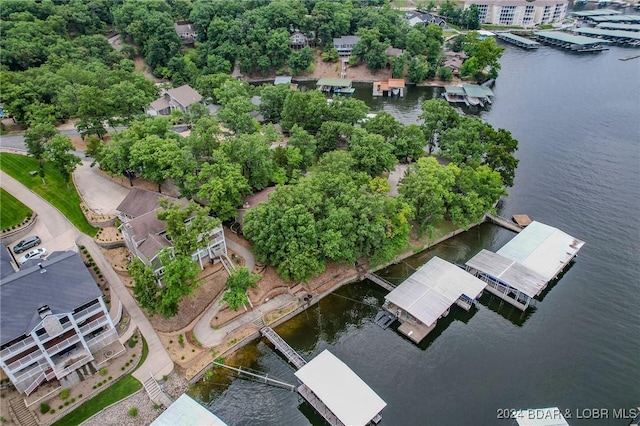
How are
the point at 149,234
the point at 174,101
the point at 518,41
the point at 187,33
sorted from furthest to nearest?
the point at 518,41 < the point at 187,33 < the point at 174,101 < the point at 149,234

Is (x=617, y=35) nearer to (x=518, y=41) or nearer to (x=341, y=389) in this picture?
(x=518, y=41)

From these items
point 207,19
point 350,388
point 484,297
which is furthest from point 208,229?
point 207,19

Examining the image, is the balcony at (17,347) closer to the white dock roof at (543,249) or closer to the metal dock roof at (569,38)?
the white dock roof at (543,249)

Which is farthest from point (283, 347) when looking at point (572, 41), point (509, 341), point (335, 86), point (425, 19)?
point (572, 41)

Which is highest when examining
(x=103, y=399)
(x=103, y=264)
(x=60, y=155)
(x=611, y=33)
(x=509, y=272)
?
(x=60, y=155)

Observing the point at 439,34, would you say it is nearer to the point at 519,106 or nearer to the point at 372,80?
the point at 372,80

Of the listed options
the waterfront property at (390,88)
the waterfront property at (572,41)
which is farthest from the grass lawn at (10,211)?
the waterfront property at (572,41)

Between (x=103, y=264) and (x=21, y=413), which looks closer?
(x=21, y=413)
